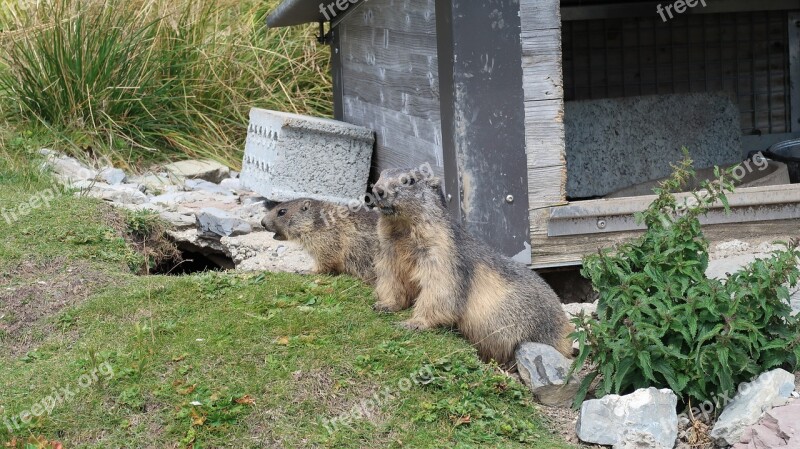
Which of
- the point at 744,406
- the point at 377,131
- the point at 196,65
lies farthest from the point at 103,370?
the point at 196,65

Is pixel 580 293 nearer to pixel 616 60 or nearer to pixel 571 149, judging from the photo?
pixel 571 149

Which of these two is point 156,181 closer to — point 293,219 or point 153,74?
point 153,74

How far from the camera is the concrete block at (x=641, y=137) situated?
1034 cm

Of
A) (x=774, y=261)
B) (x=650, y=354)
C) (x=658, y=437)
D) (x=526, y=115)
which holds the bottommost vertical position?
(x=658, y=437)

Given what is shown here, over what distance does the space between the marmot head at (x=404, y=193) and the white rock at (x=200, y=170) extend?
5450mm

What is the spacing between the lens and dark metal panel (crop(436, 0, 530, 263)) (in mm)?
6840

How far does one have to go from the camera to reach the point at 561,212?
23.4 feet

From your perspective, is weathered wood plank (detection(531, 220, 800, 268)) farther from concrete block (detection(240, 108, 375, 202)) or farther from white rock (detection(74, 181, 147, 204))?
white rock (detection(74, 181, 147, 204))

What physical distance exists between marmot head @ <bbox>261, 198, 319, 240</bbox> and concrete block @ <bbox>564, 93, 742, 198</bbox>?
3590mm

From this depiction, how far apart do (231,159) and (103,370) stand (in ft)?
21.8

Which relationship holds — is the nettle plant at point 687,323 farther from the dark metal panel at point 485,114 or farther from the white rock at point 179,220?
the white rock at point 179,220

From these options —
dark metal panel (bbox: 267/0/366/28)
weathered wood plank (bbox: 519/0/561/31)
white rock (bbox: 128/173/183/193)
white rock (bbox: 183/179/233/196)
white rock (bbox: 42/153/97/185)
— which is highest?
dark metal panel (bbox: 267/0/366/28)

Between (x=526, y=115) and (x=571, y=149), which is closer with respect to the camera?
(x=526, y=115)

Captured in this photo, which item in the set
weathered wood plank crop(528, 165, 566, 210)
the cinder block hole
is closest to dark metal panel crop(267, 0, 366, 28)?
weathered wood plank crop(528, 165, 566, 210)
